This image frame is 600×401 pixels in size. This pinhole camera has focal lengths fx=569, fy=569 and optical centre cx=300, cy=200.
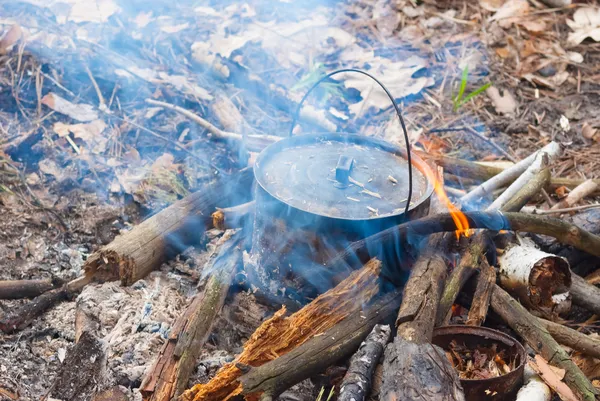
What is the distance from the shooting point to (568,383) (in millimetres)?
3121

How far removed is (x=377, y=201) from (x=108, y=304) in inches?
71.6

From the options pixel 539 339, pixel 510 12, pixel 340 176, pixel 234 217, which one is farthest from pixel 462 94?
pixel 539 339

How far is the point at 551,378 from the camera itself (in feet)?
10.2

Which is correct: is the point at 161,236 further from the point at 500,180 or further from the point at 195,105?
the point at 500,180

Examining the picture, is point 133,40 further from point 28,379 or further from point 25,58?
point 28,379

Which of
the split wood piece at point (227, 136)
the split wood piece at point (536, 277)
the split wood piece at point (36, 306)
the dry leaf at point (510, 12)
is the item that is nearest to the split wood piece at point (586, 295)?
the split wood piece at point (536, 277)

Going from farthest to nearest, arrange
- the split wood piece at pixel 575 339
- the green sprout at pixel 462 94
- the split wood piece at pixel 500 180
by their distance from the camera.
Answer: the green sprout at pixel 462 94, the split wood piece at pixel 500 180, the split wood piece at pixel 575 339

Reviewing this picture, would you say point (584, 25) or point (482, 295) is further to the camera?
point (584, 25)

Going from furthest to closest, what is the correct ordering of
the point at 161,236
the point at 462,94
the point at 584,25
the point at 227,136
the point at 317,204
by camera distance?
Answer: 1. the point at 584,25
2. the point at 462,94
3. the point at 227,136
4. the point at 161,236
5. the point at 317,204

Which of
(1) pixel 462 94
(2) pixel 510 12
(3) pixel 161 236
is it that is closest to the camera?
(3) pixel 161 236

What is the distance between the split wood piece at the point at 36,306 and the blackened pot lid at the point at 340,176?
1.40 metres

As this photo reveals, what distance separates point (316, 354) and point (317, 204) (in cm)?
89

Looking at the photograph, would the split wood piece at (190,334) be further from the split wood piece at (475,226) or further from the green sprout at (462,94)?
the green sprout at (462,94)

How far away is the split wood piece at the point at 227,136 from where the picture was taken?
496cm
